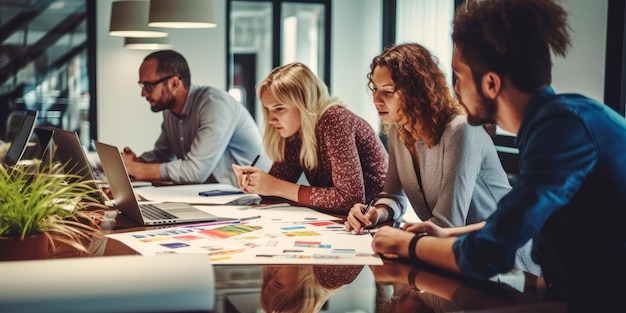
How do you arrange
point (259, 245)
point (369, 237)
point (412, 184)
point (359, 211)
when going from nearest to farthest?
point (259, 245) < point (369, 237) < point (359, 211) < point (412, 184)

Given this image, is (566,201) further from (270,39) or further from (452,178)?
(270,39)

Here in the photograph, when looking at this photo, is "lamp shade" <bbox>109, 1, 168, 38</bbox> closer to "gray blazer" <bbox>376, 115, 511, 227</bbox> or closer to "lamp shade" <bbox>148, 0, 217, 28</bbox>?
"lamp shade" <bbox>148, 0, 217, 28</bbox>

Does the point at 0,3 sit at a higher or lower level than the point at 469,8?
higher

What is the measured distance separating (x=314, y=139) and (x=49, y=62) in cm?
501

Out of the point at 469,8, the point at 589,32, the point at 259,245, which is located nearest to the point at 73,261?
the point at 259,245

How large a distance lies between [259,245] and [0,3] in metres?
5.99

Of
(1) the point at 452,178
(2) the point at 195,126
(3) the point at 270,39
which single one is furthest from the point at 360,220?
(3) the point at 270,39

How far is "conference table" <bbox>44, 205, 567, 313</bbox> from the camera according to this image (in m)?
1.37

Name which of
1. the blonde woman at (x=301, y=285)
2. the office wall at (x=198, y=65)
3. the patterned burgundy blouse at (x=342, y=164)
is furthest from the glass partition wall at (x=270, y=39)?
the blonde woman at (x=301, y=285)

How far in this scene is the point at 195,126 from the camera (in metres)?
4.35

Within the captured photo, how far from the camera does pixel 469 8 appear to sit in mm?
1527

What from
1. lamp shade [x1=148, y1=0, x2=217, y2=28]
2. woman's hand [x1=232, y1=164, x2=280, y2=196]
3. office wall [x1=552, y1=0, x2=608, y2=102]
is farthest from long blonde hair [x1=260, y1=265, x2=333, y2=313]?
office wall [x1=552, y1=0, x2=608, y2=102]

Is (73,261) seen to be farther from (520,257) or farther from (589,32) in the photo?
(589,32)

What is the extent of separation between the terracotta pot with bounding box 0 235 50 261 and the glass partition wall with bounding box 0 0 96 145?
5.75 m
